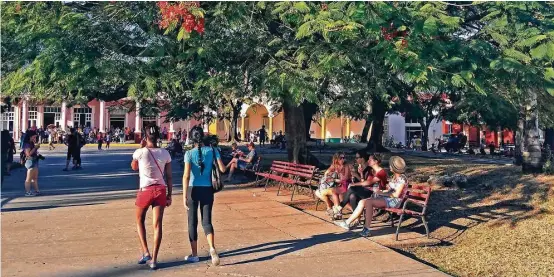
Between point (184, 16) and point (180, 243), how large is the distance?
3.34m

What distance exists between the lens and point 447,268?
6.87 meters

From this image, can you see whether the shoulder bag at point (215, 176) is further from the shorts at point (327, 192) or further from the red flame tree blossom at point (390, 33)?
the shorts at point (327, 192)

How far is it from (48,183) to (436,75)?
1135cm

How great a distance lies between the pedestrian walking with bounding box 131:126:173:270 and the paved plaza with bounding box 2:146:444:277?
0.33 metres

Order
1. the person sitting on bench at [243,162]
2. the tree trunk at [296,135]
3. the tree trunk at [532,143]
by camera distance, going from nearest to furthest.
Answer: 1. the tree trunk at [532,143]
2. the tree trunk at [296,135]
3. the person sitting on bench at [243,162]

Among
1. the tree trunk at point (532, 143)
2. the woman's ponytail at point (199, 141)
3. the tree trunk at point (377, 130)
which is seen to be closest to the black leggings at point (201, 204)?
the woman's ponytail at point (199, 141)

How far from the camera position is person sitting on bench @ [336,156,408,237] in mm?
8273

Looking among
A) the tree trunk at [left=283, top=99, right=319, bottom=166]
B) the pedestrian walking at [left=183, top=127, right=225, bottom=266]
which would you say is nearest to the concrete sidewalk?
the pedestrian walking at [left=183, top=127, right=225, bottom=266]

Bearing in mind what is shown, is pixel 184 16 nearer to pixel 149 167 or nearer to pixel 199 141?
pixel 199 141

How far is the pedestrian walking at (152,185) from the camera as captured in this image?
6.46m

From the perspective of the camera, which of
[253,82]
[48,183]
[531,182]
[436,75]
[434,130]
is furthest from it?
[434,130]

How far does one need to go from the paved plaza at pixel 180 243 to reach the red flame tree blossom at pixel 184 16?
10.1 ft

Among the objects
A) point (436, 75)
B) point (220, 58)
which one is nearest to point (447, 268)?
point (436, 75)

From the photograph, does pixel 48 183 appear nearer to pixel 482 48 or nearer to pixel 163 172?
pixel 163 172
